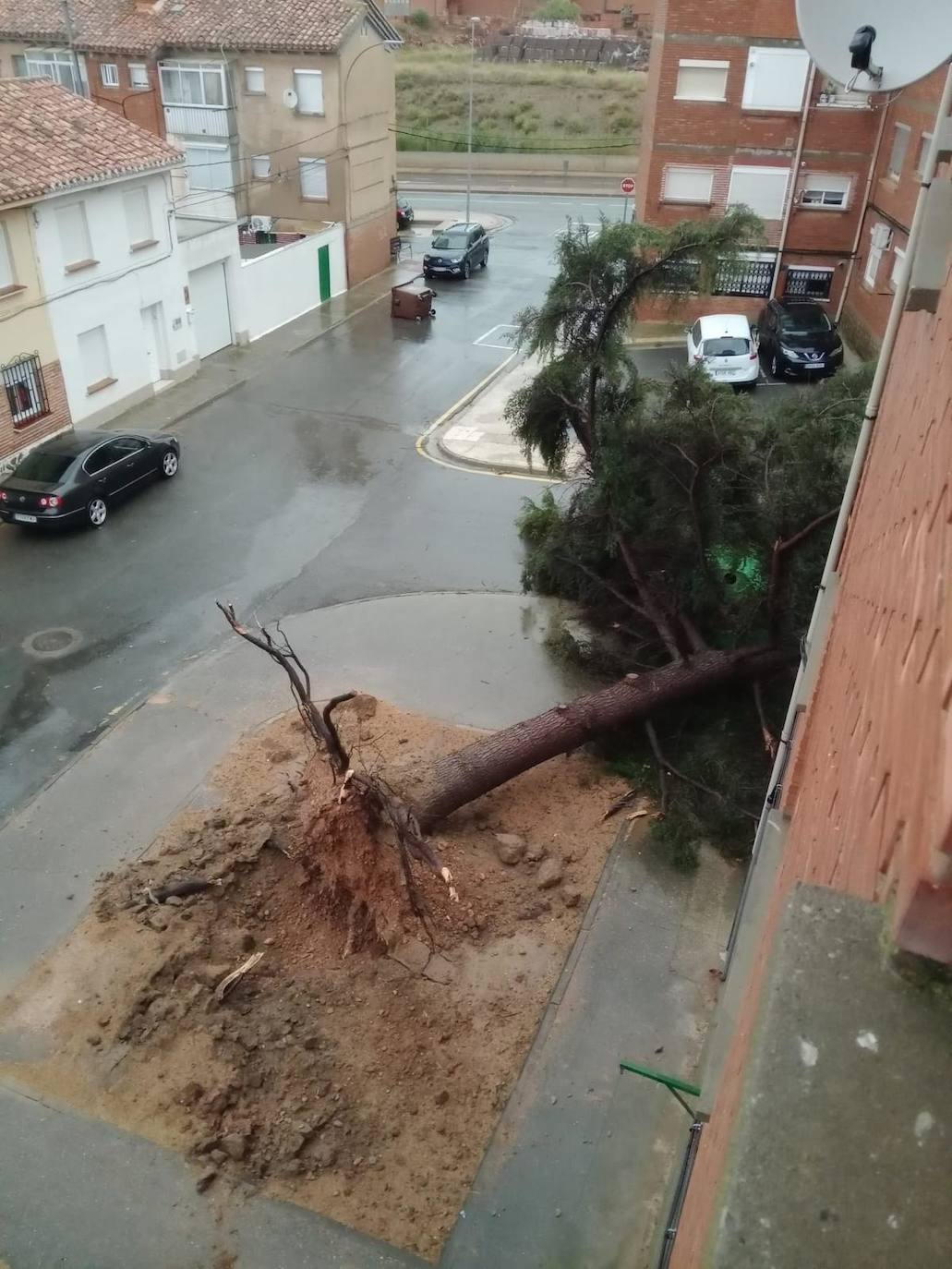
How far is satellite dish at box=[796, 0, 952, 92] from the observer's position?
561 cm

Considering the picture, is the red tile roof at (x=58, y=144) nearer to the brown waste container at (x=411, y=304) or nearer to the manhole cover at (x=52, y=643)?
the brown waste container at (x=411, y=304)

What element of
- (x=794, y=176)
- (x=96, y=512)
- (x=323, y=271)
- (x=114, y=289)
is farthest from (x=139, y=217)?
(x=794, y=176)

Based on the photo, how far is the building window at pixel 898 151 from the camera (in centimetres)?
2119

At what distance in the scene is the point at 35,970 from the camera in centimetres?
792

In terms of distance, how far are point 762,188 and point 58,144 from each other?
54.1 ft

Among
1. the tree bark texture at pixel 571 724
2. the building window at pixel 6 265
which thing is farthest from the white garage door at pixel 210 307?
the tree bark texture at pixel 571 724

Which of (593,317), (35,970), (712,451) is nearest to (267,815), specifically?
(35,970)

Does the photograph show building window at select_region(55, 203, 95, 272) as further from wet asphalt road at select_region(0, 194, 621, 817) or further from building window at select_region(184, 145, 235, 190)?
building window at select_region(184, 145, 235, 190)

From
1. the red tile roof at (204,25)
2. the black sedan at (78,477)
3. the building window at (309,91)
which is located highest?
the red tile roof at (204,25)

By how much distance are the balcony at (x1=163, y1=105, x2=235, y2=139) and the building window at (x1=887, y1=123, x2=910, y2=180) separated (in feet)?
59.8

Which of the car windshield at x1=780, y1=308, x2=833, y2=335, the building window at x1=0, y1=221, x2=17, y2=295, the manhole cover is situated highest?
the building window at x1=0, y1=221, x2=17, y2=295

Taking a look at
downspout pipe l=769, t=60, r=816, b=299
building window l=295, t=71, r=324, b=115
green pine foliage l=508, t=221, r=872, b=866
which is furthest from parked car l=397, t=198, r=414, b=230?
green pine foliage l=508, t=221, r=872, b=866

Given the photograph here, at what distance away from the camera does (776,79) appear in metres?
22.6

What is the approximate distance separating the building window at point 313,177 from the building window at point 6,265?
13.7 m
